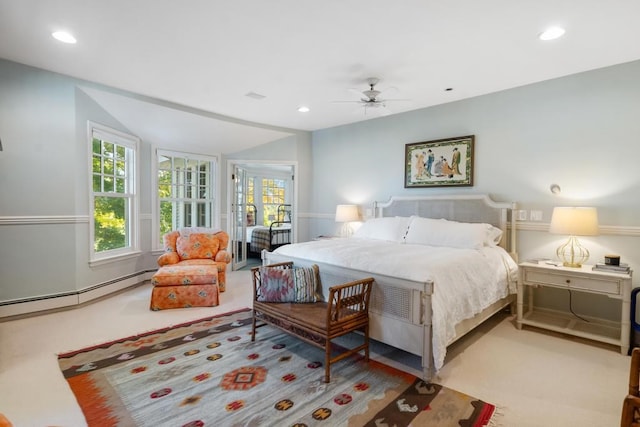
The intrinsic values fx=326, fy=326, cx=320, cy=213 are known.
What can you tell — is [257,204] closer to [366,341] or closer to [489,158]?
[489,158]

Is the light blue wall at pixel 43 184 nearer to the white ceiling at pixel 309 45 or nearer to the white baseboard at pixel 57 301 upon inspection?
the white baseboard at pixel 57 301

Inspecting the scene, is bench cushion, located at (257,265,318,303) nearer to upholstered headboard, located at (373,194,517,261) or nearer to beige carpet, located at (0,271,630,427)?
beige carpet, located at (0,271,630,427)

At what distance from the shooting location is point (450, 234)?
366 cm

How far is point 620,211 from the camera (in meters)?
3.20

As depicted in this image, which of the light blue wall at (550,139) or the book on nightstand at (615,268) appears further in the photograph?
the light blue wall at (550,139)

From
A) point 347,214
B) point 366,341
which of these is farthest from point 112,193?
point 366,341

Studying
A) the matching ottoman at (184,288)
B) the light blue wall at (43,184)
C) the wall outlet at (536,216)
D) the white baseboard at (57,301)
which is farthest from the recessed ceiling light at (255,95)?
the wall outlet at (536,216)

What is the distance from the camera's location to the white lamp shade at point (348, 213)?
17.2 feet

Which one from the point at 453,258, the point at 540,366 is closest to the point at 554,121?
the point at 453,258

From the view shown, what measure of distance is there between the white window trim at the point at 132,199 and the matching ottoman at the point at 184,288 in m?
0.95

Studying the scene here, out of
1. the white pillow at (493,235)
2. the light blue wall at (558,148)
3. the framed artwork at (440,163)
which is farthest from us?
the framed artwork at (440,163)

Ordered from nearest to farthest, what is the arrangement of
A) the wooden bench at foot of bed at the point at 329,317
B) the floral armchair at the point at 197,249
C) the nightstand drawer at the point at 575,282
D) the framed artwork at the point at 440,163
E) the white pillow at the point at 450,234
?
1. the wooden bench at foot of bed at the point at 329,317
2. the nightstand drawer at the point at 575,282
3. the white pillow at the point at 450,234
4. the framed artwork at the point at 440,163
5. the floral armchair at the point at 197,249

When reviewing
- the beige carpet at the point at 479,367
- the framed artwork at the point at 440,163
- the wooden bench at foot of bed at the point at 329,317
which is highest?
the framed artwork at the point at 440,163

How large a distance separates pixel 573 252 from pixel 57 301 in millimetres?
5640
